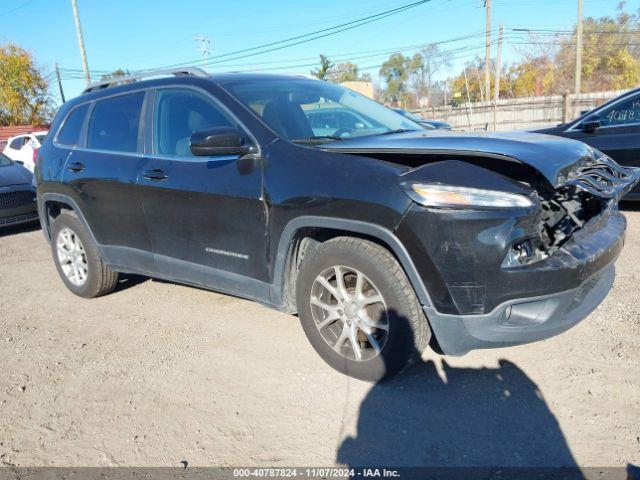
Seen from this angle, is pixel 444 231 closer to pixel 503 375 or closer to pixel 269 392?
pixel 503 375

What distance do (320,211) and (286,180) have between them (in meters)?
0.32

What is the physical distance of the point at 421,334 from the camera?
109 inches

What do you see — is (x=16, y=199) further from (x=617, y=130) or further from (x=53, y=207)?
(x=617, y=130)

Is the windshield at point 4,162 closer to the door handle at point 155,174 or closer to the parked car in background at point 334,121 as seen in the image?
the door handle at point 155,174

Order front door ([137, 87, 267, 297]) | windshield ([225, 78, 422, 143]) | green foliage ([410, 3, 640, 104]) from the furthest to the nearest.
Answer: green foliage ([410, 3, 640, 104]), windshield ([225, 78, 422, 143]), front door ([137, 87, 267, 297])

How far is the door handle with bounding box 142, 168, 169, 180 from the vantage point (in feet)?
12.3

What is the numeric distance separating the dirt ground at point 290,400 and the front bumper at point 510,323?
391 millimetres

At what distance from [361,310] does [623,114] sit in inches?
213

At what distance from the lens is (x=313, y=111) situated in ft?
12.5

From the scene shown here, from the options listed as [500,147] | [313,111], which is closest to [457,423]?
[500,147]

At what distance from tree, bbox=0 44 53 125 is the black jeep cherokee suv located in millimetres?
40217

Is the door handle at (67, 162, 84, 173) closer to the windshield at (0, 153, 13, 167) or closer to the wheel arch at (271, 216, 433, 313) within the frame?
the wheel arch at (271, 216, 433, 313)

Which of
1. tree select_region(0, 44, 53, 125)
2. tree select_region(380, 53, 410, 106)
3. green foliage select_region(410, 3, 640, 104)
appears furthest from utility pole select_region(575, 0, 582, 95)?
tree select_region(380, 53, 410, 106)

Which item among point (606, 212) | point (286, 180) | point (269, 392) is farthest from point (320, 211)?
point (606, 212)
